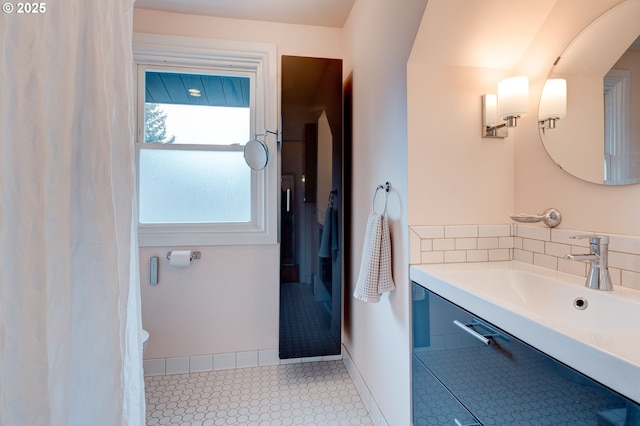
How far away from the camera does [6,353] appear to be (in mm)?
439

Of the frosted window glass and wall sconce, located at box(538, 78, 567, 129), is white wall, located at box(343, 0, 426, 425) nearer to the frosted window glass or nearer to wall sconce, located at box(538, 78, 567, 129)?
wall sconce, located at box(538, 78, 567, 129)

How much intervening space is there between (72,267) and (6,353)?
0.50 ft

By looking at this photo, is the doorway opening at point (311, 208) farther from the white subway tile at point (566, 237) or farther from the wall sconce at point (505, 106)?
the white subway tile at point (566, 237)

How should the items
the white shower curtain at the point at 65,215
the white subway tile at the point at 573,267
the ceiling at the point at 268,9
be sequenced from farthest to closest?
1. the ceiling at the point at 268,9
2. the white subway tile at the point at 573,267
3. the white shower curtain at the point at 65,215

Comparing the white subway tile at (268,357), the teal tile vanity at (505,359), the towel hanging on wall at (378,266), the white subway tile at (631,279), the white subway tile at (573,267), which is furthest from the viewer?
the white subway tile at (268,357)

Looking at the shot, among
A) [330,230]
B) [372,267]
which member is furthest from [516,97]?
[330,230]

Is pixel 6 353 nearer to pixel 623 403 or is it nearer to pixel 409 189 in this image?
pixel 623 403

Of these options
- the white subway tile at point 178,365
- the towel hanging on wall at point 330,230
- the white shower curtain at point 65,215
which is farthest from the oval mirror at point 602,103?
the white subway tile at point 178,365

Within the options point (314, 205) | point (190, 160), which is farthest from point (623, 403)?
point (190, 160)

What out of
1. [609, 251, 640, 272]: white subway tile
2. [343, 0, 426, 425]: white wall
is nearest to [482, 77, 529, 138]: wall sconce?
[343, 0, 426, 425]: white wall

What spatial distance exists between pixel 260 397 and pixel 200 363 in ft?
1.86

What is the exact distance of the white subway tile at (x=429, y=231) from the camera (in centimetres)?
125

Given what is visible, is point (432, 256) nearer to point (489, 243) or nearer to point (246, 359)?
point (489, 243)

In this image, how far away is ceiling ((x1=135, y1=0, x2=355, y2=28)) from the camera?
1974 millimetres
